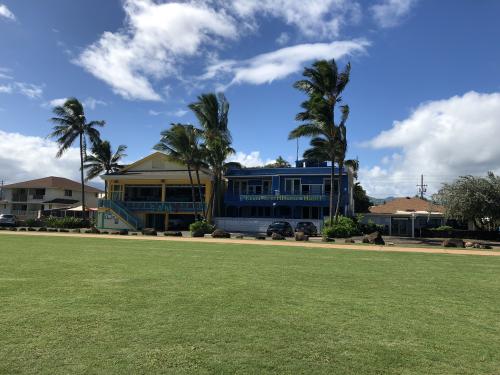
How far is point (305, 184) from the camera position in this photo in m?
42.8

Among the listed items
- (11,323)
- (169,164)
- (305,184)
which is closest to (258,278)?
(11,323)

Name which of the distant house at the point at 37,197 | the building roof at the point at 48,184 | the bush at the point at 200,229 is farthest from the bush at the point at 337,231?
the building roof at the point at 48,184

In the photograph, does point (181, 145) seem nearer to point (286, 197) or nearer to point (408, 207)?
point (286, 197)

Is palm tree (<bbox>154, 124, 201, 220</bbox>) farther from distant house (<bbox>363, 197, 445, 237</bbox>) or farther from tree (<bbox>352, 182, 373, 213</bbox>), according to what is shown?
tree (<bbox>352, 182, 373, 213</bbox>)

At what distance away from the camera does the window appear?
43.1 metres

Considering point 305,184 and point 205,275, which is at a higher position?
point 305,184

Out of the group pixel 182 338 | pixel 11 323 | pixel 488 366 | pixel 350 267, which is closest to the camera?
pixel 488 366

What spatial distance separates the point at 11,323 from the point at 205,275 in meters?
5.12

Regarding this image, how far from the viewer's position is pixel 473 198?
1364 inches

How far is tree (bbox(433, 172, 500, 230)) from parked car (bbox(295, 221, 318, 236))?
11.3 m

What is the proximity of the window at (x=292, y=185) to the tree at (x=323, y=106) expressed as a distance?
31.1 feet

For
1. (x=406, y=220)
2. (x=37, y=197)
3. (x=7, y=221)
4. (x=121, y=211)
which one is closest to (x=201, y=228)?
(x=121, y=211)

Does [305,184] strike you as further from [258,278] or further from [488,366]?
[488,366]

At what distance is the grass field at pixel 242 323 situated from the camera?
444 centimetres
